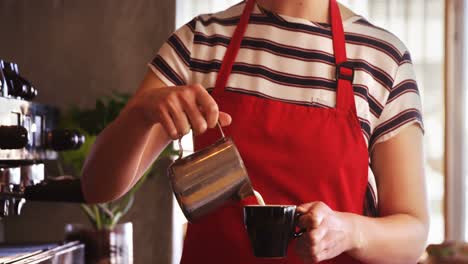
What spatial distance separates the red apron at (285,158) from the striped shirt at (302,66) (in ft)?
0.06

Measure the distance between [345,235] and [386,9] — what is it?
2.98m

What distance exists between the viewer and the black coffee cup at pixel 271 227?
106 centimetres

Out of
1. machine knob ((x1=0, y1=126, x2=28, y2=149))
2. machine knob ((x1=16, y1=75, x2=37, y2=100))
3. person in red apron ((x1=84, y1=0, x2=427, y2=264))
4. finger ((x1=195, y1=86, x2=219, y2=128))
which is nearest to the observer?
finger ((x1=195, y1=86, x2=219, y2=128))

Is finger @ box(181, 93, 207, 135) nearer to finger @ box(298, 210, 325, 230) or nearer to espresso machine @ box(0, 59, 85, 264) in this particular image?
finger @ box(298, 210, 325, 230)

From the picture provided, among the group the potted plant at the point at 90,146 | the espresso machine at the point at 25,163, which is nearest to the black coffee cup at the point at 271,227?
the espresso machine at the point at 25,163

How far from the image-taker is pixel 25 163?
159 cm

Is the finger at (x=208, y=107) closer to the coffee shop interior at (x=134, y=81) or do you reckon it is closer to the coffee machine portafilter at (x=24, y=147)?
the coffee machine portafilter at (x=24, y=147)

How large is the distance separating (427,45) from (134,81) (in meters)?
1.49

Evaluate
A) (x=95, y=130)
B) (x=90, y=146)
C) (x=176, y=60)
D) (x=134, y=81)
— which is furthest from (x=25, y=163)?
(x=134, y=81)

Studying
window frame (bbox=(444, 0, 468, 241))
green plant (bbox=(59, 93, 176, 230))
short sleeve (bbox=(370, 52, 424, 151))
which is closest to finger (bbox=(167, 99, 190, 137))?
short sleeve (bbox=(370, 52, 424, 151))

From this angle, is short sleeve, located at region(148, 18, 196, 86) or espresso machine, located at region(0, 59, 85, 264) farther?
espresso machine, located at region(0, 59, 85, 264)

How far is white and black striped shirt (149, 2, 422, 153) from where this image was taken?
1.27 meters

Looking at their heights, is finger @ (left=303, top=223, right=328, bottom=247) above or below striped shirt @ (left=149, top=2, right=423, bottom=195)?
below

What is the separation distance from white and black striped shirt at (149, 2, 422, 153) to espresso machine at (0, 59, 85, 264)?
0.36 metres
